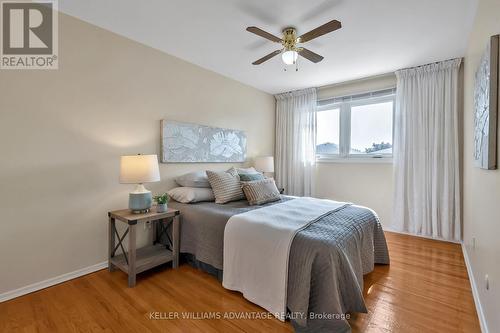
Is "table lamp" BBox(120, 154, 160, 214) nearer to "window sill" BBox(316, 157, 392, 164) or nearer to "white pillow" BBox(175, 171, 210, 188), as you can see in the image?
"white pillow" BBox(175, 171, 210, 188)

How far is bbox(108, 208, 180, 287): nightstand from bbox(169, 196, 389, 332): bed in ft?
1.43

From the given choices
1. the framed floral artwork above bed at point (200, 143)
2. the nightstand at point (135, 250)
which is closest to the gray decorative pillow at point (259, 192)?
the nightstand at point (135, 250)

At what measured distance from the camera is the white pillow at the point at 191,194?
2.72 m

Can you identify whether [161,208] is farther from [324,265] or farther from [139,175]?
[324,265]

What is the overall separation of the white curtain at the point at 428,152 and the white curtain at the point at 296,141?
1.38 metres

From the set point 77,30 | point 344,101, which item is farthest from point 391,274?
point 77,30

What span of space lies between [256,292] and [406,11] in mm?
2773

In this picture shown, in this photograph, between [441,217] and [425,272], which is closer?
[425,272]

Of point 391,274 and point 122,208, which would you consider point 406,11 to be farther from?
point 122,208

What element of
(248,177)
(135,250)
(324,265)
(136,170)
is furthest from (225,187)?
(324,265)

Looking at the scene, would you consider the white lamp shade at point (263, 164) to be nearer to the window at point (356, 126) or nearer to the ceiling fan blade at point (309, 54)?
the window at point (356, 126)

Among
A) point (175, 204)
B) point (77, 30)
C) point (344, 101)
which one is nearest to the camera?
point (77, 30)

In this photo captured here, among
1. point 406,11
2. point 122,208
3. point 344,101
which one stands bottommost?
point 122,208

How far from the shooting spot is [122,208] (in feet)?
8.46
